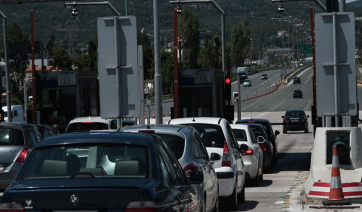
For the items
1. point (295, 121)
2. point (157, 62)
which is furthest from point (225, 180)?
point (295, 121)

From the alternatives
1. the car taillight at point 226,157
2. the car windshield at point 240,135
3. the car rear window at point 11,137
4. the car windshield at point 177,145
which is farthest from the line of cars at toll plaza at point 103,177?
the car windshield at point 240,135

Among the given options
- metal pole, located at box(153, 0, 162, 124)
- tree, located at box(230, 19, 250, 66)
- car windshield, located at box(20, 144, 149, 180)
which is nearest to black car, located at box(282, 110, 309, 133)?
metal pole, located at box(153, 0, 162, 124)

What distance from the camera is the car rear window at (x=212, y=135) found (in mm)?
13914

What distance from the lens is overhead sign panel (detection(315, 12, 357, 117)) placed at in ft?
50.1

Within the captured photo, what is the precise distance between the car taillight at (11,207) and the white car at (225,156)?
23.0ft

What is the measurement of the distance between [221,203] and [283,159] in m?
15.7

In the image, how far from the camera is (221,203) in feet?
45.2

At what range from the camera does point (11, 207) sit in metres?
6.58

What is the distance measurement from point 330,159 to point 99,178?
8.44m

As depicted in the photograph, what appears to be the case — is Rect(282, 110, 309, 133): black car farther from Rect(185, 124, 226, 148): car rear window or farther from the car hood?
the car hood

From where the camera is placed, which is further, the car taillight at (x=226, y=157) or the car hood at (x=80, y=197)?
the car taillight at (x=226, y=157)

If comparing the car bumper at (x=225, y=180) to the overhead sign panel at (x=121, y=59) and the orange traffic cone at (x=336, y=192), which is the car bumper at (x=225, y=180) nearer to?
the orange traffic cone at (x=336, y=192)

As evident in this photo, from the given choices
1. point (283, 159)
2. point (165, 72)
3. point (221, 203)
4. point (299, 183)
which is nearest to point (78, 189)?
point (221, 203)

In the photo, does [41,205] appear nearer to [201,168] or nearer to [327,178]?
[201,168]
